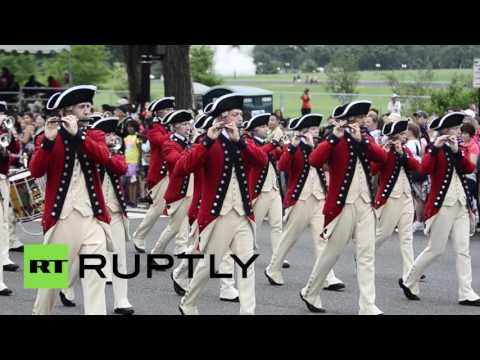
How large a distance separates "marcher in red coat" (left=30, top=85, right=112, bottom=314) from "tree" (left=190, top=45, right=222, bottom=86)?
35.4 metres

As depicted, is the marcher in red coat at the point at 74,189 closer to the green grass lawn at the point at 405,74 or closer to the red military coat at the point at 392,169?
the red military coat at the point at 392,169

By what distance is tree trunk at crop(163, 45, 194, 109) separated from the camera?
26828 mm

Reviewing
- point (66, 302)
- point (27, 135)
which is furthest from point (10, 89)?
Answer: point (66, 302)

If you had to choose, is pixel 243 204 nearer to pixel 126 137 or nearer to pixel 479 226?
pixel 479 226

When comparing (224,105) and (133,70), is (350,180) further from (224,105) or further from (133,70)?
(133,70)

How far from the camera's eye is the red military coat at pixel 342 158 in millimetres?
10648

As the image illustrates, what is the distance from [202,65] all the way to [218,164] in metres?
35.8

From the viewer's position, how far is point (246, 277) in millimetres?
9531

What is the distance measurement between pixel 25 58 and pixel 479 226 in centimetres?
2857

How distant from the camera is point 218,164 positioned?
9773 mm

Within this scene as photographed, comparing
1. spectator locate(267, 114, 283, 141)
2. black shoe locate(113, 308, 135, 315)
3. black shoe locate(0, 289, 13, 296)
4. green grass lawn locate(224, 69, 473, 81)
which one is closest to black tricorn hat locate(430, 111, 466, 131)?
spectator locate(267, 114, 283, 141)

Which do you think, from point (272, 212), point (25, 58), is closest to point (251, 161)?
point (272, 212)

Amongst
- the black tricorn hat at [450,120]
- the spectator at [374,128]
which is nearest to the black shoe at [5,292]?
the black tricorn hat at [450,120]

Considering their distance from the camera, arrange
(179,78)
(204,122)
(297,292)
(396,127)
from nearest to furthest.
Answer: (204,122)
(396,127)
(297,292)
(179,78)
